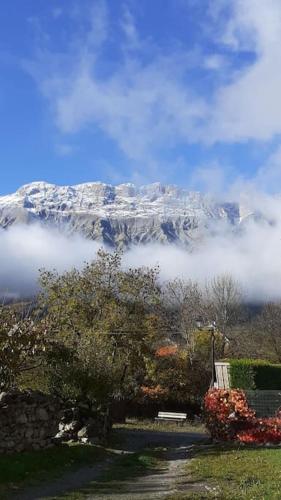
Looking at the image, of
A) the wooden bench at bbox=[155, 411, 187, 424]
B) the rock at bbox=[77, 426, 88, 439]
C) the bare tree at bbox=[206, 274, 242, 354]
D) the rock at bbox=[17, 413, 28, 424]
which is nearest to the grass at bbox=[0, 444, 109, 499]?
the rock at bbox=[17, 413, 28, 424]

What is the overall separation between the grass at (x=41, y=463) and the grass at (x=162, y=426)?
12.7 meters

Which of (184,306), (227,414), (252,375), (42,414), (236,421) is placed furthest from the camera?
(184,306)

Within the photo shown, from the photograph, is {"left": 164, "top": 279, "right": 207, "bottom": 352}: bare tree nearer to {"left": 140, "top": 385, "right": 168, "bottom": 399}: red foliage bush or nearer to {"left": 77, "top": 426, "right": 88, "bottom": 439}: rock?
{"left": 140, "top": 385, "right": 168, "bottom": 399}: red foliage bush

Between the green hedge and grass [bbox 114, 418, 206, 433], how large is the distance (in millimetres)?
3541

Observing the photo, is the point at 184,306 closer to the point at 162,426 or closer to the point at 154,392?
the point at 154,392

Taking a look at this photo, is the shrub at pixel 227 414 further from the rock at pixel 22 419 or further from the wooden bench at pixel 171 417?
the wooden bench at pixel 171 417

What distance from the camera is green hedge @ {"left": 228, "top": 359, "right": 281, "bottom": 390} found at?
1168 inches

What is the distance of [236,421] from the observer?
20906 mm

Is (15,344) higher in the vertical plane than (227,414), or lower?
higher

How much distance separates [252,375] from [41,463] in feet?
56.1

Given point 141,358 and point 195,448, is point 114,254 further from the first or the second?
point 195,448

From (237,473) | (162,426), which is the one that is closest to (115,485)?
(237,473)

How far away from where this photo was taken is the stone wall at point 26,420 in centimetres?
1579

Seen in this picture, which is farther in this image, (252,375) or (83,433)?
(252,375)
